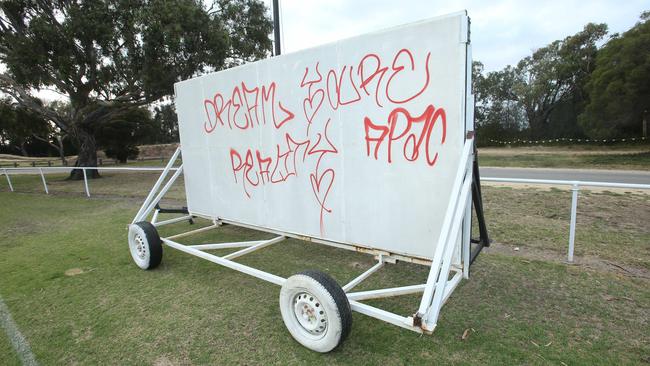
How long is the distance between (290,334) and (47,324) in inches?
92.7

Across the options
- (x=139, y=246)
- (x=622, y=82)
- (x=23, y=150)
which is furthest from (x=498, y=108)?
(x=23, y=150)

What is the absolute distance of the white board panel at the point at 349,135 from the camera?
8.34ft

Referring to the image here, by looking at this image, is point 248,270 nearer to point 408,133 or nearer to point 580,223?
point 408,133

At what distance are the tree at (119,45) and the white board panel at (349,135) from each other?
422 inches

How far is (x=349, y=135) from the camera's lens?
3.07 meters

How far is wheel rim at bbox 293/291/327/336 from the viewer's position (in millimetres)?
2527

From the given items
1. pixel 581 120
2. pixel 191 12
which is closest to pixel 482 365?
pixel 191 12

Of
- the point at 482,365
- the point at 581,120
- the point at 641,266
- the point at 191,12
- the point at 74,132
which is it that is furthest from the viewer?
the point at 581,120

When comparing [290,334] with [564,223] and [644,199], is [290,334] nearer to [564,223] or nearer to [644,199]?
[564,223]

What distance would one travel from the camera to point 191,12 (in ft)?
42.5

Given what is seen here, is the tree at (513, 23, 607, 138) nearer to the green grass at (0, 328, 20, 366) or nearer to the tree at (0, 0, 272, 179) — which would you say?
the tree at (0, 0, 272, 179)

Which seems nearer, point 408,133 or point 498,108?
point 408,133

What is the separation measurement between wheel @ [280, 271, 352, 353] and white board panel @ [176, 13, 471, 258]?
0.83 meters

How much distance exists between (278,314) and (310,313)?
0.63 meters
